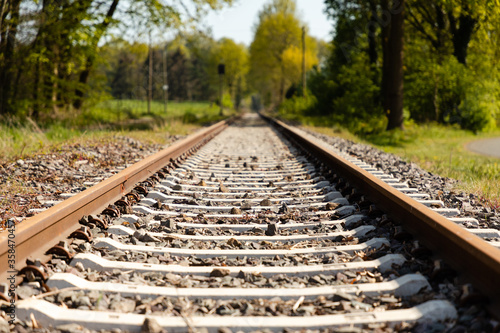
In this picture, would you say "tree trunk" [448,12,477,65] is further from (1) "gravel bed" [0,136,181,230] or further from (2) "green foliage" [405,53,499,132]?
(1) "gravel bed" [0,136,181,230]

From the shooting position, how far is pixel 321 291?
205 centimetres

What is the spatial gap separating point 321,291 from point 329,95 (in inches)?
882

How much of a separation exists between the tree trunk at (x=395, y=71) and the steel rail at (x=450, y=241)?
1090 centimetres

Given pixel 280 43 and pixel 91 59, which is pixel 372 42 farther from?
pixel 280 43

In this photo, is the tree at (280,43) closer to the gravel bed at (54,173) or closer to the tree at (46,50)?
the tree at (46,50)

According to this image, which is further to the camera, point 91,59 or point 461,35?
point 461,35

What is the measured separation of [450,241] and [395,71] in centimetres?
1232

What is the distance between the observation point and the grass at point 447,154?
4.69m

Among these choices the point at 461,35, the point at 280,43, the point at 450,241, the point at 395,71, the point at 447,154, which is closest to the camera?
the point at 450,241

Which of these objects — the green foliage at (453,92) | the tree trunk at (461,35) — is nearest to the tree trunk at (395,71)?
the green foliage at (453,92)

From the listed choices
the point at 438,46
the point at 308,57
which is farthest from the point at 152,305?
the point at 308,57

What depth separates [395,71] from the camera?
527 inches

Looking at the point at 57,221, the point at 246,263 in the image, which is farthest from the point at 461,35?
the point at 57,221

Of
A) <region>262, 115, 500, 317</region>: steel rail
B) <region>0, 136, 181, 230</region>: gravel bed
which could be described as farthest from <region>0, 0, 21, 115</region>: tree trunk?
<region>262, 115, 500, 317</region>: steel rail
